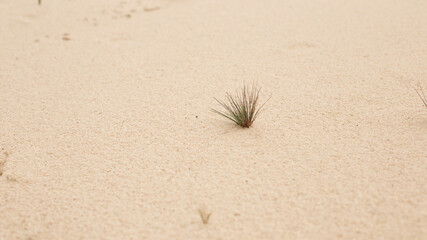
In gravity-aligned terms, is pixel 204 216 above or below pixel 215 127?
below

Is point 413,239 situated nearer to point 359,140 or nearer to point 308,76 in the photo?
point 359,140

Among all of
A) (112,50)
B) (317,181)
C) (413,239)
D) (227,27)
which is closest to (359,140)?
(317,181)

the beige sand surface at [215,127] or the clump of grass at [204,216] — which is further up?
the beige sand surface at [215,127]

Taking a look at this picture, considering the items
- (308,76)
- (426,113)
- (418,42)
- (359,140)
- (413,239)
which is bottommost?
(413,239)

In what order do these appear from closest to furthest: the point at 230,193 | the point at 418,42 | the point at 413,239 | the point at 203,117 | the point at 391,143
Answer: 1. the point at 413,239
2. the point at 230,193
3. the point at 391,143
4. the point at 203,117
5. the point at 418,42

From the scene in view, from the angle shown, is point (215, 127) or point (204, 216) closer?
point (204, 216)

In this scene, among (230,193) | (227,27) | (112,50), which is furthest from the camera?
(227,27)

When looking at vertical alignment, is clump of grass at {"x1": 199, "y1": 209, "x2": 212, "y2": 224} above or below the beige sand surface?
below

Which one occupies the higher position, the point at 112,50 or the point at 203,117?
the point at 112,50
